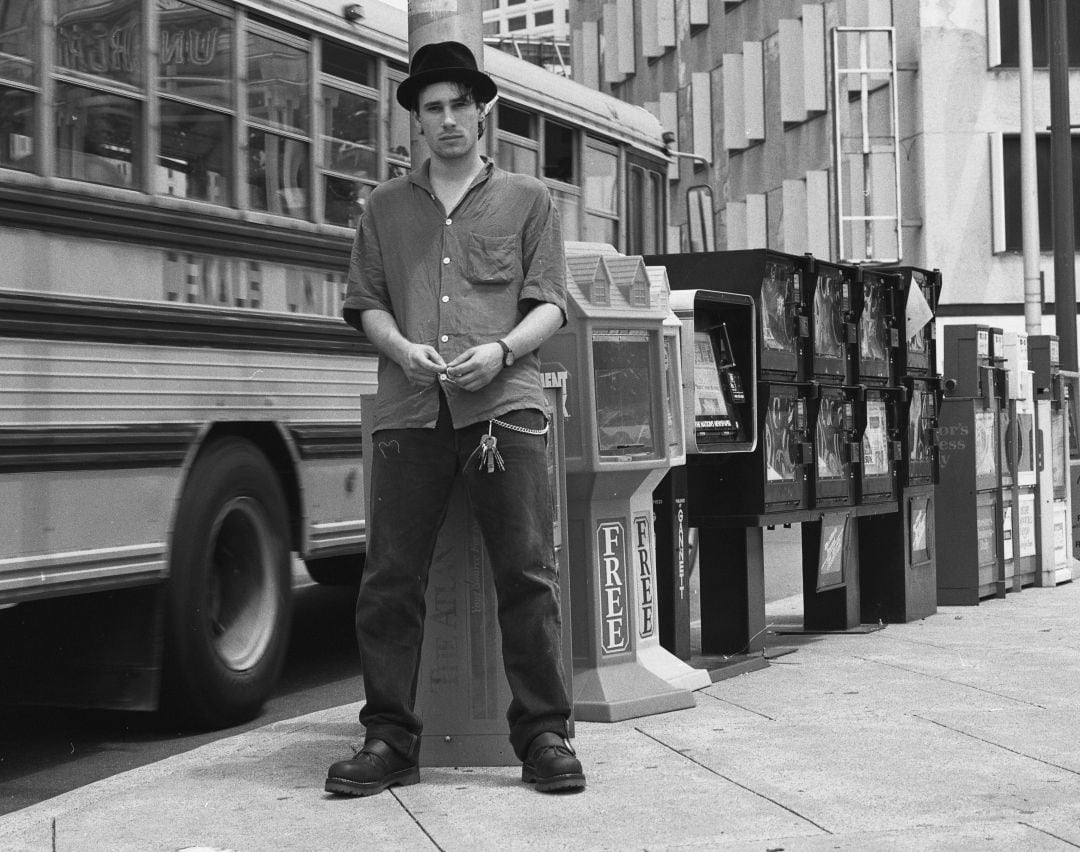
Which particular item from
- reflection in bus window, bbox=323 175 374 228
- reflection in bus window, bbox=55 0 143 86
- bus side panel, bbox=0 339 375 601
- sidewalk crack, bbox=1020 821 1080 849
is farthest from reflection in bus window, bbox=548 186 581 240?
sidewalk crack, bbox=1020 821 1080 849

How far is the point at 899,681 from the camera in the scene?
25.2 feet

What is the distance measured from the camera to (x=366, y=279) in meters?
5.71

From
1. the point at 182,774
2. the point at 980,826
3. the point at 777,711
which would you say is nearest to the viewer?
the point at 980,826

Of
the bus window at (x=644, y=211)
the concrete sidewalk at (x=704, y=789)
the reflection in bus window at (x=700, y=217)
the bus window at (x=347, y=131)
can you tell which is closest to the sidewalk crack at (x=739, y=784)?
the concrete sidewalk at (x=704, y=789)

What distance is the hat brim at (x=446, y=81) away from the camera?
220 inches

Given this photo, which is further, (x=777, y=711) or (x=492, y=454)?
(x=777, y=711)

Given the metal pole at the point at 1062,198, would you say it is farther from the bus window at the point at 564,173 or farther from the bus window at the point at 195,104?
the bus window at the point at 195,104

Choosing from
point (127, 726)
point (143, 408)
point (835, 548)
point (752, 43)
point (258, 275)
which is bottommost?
point (127, 726)

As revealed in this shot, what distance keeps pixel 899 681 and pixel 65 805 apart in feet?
11.8

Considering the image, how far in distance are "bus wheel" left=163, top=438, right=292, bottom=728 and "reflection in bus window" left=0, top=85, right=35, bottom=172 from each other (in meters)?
1.52

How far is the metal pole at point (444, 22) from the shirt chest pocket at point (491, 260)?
4.12 feet

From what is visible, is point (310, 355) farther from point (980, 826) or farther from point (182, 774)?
point (980, 826)

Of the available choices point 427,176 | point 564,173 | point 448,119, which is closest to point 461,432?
point 427,176

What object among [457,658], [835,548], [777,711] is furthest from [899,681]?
[457,658]
